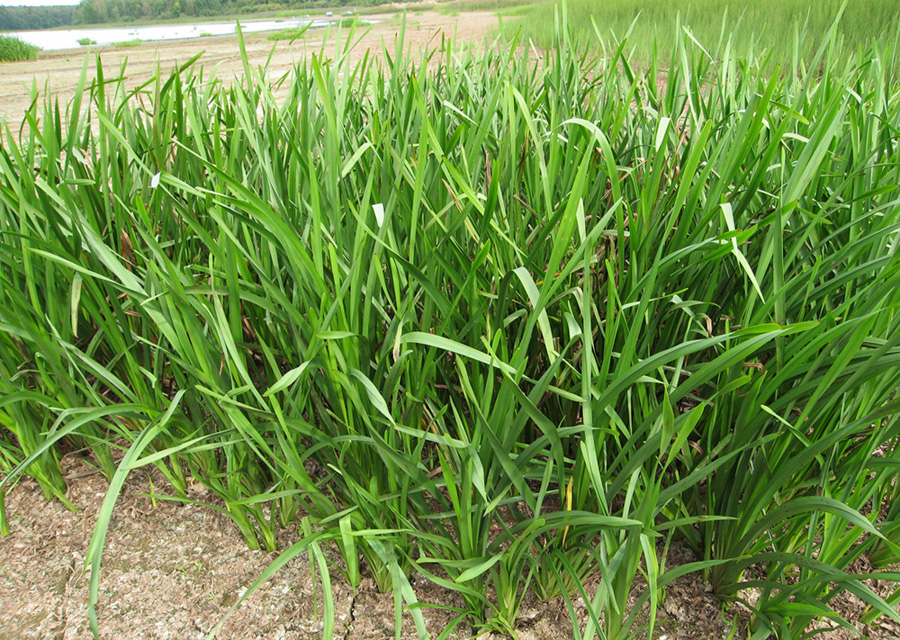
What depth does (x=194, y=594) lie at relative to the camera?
74 cm

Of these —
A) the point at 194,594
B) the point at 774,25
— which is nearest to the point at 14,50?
the point at 774,25

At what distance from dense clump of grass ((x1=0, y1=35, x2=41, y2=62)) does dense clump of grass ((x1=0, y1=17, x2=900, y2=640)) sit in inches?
498

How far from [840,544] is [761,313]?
0.27m

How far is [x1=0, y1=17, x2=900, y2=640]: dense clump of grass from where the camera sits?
552 mm

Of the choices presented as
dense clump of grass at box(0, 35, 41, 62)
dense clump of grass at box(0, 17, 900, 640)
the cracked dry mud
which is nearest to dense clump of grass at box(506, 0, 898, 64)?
dense clump of grass at box(0, 17, 900, 640)

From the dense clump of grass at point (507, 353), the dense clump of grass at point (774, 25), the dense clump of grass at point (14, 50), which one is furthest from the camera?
the dense clump of grass at point (14, 50)

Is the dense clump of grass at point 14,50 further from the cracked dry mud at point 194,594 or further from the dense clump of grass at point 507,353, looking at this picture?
the cracked dry mud at point 194,594

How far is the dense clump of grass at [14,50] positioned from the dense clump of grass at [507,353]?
12.7 metres

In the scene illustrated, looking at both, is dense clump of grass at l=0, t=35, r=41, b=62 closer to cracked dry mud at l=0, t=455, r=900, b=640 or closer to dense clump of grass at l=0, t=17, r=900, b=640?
dense clump of grass at l=0, t=17, r=900, b=640

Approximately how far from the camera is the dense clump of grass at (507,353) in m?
0.55

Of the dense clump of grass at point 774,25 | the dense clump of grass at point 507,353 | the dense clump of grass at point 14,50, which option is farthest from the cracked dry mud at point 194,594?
the dense clump of grass at point 14,50

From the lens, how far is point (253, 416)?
0.72 meters

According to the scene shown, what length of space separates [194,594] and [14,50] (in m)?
13.3

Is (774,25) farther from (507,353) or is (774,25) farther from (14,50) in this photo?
(14,50)
